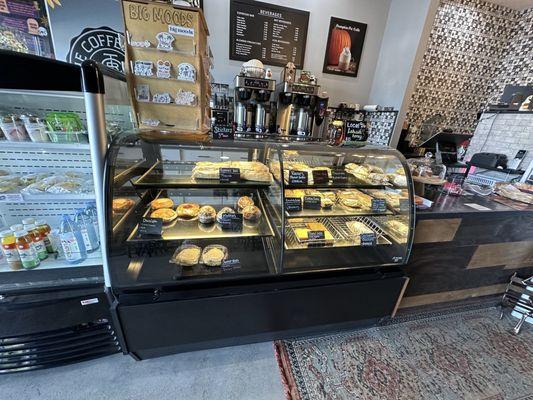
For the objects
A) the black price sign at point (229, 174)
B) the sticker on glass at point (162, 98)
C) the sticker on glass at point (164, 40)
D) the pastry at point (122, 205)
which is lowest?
the pastry at point (122, 205)

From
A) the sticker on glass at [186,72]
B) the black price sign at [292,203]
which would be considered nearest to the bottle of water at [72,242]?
the sticker on glass at [186,72]

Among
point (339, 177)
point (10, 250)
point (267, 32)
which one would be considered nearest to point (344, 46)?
point (267, 32)

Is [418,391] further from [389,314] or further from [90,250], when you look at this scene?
[90,250]

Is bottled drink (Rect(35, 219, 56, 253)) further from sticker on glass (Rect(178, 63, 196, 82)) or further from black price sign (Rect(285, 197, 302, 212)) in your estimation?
black price sign (Rect(285, 197, 302, 212))

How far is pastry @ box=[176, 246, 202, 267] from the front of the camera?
1.53 m

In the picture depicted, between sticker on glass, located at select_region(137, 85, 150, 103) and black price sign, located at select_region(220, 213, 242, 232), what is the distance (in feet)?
2.83

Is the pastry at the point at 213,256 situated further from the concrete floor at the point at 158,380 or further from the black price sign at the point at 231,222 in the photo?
the concrete floor at the point at 158,380

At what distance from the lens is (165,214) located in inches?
63.1

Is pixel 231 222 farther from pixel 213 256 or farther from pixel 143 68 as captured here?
pixel 143 68

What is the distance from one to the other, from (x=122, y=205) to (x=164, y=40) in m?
0.97

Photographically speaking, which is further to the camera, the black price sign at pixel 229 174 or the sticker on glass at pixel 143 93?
the black price sign at pixel 229 174

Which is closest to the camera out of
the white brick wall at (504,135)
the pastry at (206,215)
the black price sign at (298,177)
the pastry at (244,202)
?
the black price sign at (298,177)

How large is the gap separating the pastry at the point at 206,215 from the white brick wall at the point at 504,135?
5.31 meters

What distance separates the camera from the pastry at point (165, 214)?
157 centimetres
